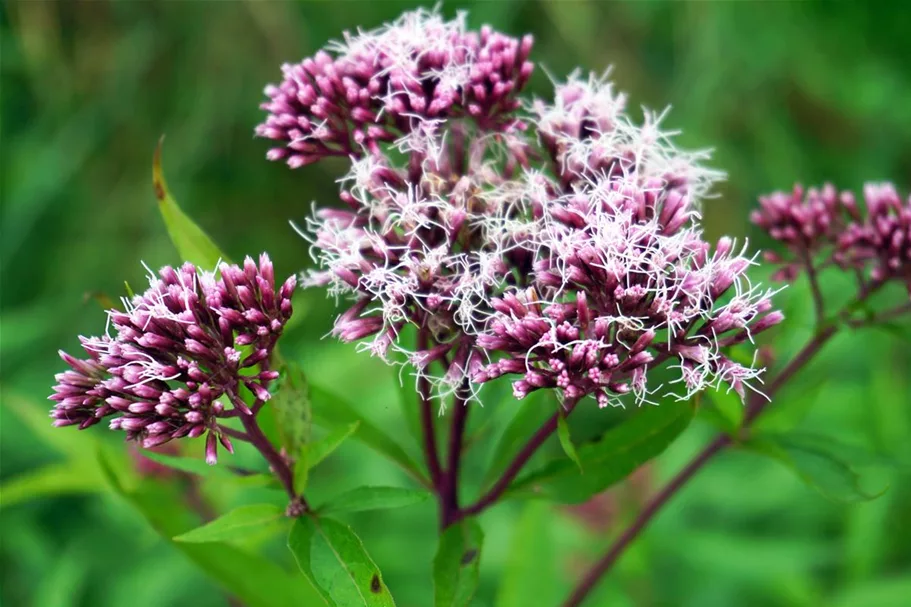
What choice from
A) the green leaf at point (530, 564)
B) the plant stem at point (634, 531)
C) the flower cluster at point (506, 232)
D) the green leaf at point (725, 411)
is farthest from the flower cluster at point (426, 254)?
the green leaf at point (530, 564)

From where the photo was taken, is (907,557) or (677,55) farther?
(677,55)

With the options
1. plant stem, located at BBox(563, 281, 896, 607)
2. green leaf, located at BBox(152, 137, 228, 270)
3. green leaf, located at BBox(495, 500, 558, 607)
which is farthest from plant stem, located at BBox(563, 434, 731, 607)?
green leaf, located at BBox(152, 137, 228, 270)

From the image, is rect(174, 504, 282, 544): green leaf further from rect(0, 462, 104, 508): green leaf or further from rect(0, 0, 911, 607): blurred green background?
rect(0, 0, 911, 607): blurred green background

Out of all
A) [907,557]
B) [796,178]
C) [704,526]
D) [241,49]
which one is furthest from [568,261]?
[241,49]

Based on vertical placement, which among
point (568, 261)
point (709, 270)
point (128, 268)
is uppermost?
point (128, 268)

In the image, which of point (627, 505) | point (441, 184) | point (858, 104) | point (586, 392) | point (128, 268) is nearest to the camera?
point (586, 392)

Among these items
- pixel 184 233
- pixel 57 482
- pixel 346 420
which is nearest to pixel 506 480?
pixel 346 420

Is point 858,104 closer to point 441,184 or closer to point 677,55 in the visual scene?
point 677,55

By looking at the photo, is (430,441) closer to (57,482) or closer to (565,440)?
(565,440)
